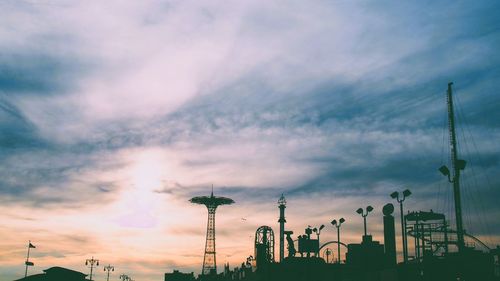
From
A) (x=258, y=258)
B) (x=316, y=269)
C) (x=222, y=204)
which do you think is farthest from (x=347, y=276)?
(x=222, y=204)

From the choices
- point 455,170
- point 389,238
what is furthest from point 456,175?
point 389,238

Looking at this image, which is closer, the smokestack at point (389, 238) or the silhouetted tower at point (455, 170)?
the silhouetted tower at point (455, 170)

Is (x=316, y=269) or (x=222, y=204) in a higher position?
(x=222, y=204)

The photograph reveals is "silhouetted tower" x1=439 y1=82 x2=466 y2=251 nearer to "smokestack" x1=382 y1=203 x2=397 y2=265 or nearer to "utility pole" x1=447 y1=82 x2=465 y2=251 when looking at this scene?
"utility pole" x1=447 y1=82 x2=465 y2=251

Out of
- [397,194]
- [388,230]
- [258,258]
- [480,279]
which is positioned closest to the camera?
[397,194]

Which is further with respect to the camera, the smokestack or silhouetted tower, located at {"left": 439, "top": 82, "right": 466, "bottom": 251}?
the smokestack

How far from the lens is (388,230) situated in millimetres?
72938

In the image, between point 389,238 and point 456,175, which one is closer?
point 456,175

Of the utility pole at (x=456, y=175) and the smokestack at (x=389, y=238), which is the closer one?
the utility pole at (x=456, y=175)

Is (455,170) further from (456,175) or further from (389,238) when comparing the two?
(389,238)

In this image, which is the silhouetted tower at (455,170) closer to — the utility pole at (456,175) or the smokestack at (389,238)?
the utility pole at (456,175)

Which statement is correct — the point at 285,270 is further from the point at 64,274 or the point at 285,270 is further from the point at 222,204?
the point at 222,204

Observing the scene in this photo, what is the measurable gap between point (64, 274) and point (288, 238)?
4743 centimetres

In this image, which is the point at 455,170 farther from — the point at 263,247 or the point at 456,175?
the point at 263,247
